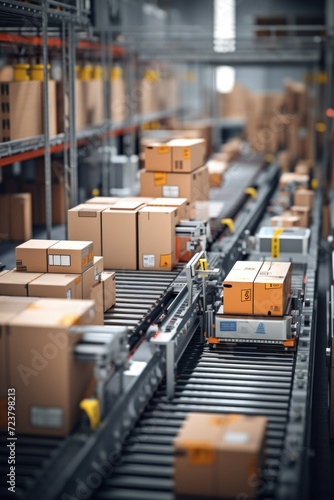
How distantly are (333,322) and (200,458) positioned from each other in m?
2.76

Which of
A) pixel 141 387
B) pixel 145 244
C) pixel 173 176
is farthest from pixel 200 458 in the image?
pixel 173 176

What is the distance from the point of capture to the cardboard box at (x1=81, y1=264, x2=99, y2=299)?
6.30 metres

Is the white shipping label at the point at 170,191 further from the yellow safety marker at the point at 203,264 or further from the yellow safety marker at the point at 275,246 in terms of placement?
the yellow safety marker at the point at 203,264

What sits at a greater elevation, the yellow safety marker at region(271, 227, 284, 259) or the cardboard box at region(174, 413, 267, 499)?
the yellow safety marker at region(271, 227, 284, 259)

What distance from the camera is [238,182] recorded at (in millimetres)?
14406

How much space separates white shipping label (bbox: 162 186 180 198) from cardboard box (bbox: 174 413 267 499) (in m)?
4.96

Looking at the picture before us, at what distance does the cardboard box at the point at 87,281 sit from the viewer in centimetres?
630

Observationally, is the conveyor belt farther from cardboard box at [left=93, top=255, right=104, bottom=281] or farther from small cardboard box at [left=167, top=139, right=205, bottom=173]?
small cardboard box at [left=167, top=139, right=205, bottom=173]

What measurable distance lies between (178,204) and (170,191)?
3.38 ft

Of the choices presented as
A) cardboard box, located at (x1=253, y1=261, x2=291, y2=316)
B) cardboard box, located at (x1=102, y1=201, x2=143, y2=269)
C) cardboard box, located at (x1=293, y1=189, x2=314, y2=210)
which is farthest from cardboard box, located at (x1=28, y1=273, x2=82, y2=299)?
cardboard box, located at (x1=293, y1=189, x2=314, y2=210)

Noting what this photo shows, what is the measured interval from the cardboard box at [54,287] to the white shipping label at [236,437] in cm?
181

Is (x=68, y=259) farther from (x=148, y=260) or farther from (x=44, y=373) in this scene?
(x=148, y=260)

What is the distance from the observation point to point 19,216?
9711 mm

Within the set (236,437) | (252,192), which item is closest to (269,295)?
(236,437)
